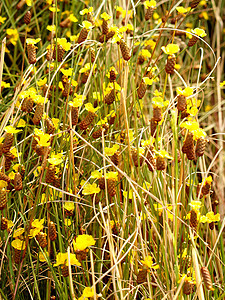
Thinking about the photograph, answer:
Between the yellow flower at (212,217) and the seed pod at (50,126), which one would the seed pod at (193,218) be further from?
the seed pod at (50,126)

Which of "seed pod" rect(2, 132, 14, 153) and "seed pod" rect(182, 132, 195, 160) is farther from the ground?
"seed pod" rect(2, 132, 14, 153)

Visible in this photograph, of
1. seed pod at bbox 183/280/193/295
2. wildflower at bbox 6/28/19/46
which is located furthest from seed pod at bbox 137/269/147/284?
wildflower at bbox 6/28/19/46

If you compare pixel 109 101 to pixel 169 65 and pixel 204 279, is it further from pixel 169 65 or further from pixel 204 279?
pixel 204 279

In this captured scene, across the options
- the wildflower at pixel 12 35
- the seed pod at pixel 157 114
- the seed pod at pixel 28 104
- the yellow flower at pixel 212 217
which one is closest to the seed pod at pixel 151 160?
the seed pod at pixel 157 114

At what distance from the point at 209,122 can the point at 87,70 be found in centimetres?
87

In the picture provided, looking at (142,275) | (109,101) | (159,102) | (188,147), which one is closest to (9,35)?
(109,101)

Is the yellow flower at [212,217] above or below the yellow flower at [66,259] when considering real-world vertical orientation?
below

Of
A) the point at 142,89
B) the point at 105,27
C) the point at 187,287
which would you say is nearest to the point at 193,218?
the point at 187,287

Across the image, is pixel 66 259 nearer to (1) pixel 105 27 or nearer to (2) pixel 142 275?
(2) pixel 142 275

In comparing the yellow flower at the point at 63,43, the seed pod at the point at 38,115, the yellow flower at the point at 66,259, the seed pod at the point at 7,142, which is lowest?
the yellow flower at the point at 66,259

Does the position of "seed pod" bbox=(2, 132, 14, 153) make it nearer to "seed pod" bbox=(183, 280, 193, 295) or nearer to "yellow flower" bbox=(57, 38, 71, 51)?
"yellow flower" bbox=(57, 38, 71, 51)

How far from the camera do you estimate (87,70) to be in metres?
1.15

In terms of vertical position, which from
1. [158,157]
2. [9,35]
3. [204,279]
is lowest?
[204,279]

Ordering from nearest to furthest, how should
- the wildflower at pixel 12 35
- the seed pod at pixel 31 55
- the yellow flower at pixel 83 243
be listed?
1. the yellow flower at pixel 83 243
2. the seed pod at pixel 31 55
3. the wildflower at pixel 12 35
